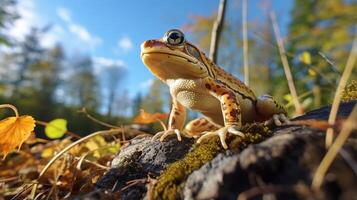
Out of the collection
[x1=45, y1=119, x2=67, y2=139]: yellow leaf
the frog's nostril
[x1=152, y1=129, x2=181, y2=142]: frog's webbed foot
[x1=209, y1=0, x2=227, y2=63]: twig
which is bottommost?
[x1=152, y1=129, x2=181, y2=142]: frog's webbed foot

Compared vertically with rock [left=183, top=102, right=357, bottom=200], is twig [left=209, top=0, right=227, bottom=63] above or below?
above

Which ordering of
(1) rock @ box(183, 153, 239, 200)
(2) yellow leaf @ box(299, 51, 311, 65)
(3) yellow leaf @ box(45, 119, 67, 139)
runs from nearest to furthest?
1. (1) rock @ box(183, 153, 239, 200)
2. (3) yellow leaf @ box(45, 119, 67, 139)
3. (2) yellow leaf @ box(299, 51, 311, 65)

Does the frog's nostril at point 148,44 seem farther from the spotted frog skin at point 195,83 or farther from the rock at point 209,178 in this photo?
the rock at point 209,178

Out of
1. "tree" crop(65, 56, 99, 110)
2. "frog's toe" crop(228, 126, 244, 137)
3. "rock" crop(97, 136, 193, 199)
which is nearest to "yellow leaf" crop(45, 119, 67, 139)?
"rock" crop(97, 136, 193, 199)

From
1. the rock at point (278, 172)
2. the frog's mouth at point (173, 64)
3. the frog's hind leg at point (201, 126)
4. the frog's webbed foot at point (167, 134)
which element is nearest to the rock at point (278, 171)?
the rock at point (278, 172)

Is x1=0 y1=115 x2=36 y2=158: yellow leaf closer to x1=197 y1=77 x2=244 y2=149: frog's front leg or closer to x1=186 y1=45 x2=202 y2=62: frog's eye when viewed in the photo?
x1=197 y1=77 x2=244 y2=149: frog's front leg

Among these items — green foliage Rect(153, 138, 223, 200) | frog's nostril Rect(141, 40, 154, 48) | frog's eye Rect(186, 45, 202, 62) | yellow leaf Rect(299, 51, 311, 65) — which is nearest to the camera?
green foliage Rect(153, 138, 223, 200)

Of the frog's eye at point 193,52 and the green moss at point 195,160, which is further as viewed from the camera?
the frog's eye at point 193,52

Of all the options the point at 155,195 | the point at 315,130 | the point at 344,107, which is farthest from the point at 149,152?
the point at 344,107
